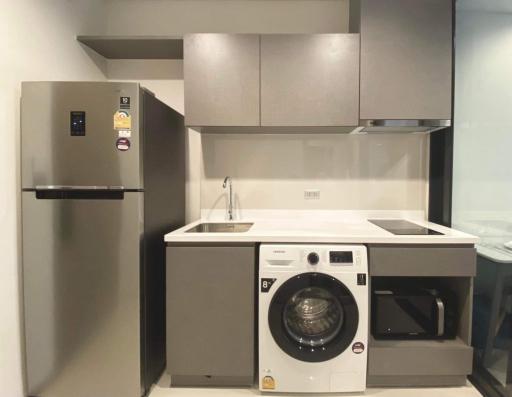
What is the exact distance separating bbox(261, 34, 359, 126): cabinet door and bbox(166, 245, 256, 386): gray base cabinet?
919 mm

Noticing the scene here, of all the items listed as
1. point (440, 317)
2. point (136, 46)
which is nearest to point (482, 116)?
point (440, 317)

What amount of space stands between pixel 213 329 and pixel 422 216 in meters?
1.75

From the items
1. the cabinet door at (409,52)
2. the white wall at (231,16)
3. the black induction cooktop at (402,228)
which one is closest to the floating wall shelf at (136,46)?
the white wall at (231,16)

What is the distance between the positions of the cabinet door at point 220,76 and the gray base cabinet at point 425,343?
1182mm

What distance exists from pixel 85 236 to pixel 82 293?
0.30 meters

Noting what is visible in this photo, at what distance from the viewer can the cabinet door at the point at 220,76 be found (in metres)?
1.87

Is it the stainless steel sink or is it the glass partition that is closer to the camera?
the glass partition

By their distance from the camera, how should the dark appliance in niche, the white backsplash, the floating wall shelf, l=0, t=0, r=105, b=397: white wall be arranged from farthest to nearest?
the white backsplash
the floating wall shelf
the dark appliance in niche
l=0, t=0, r=105, b=397: white wall

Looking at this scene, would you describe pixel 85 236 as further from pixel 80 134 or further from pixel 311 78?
pixel 311 78

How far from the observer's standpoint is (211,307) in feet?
5.43

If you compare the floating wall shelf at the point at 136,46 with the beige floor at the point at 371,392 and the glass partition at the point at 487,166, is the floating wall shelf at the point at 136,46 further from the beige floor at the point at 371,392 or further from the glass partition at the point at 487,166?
the beige floor at the point at 371,392

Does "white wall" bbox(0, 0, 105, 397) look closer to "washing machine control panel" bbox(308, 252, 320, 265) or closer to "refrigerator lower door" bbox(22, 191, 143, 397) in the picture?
"refrigerator lower door" bbox(22, 191, 143, 397)

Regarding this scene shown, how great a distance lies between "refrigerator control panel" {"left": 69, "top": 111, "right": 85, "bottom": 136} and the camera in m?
1.54

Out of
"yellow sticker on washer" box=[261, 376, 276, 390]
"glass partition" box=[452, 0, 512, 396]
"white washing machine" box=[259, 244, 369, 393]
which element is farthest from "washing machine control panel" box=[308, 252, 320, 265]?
"glass partition" box=[452, 0, 512, 396]
